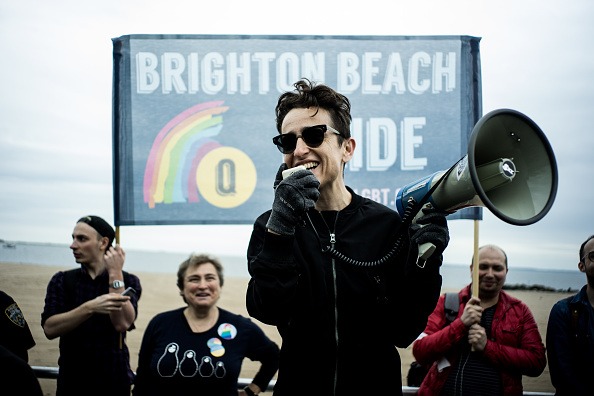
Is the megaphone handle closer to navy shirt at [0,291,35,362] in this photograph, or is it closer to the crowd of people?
the crowd of people

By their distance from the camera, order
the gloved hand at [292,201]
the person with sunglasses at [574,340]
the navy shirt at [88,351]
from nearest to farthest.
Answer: the gloved hand at [292,201] < the person with sunglasses at [574,340] < the navy shirt at [88,351]

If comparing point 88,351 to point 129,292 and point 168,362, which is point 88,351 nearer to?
point 129,292

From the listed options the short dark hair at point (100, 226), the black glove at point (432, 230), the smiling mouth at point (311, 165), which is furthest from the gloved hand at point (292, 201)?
the short dark hair at point (100, 226)

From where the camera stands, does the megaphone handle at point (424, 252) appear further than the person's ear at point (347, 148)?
No

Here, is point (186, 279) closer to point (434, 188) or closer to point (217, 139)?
point (217, 139)

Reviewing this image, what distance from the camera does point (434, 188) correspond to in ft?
5.86

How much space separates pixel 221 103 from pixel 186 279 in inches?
61.2

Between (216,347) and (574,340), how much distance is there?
2497mm

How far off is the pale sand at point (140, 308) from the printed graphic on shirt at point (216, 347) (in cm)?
424

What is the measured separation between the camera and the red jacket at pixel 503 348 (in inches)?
125

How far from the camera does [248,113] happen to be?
410cm

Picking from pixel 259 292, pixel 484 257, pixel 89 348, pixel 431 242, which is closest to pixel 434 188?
pixel 431 242

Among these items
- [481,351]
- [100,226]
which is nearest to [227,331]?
[100,226]

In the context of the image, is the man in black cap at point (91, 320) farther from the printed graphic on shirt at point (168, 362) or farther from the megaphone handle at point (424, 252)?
the megaphone handle at point (424, 252)
